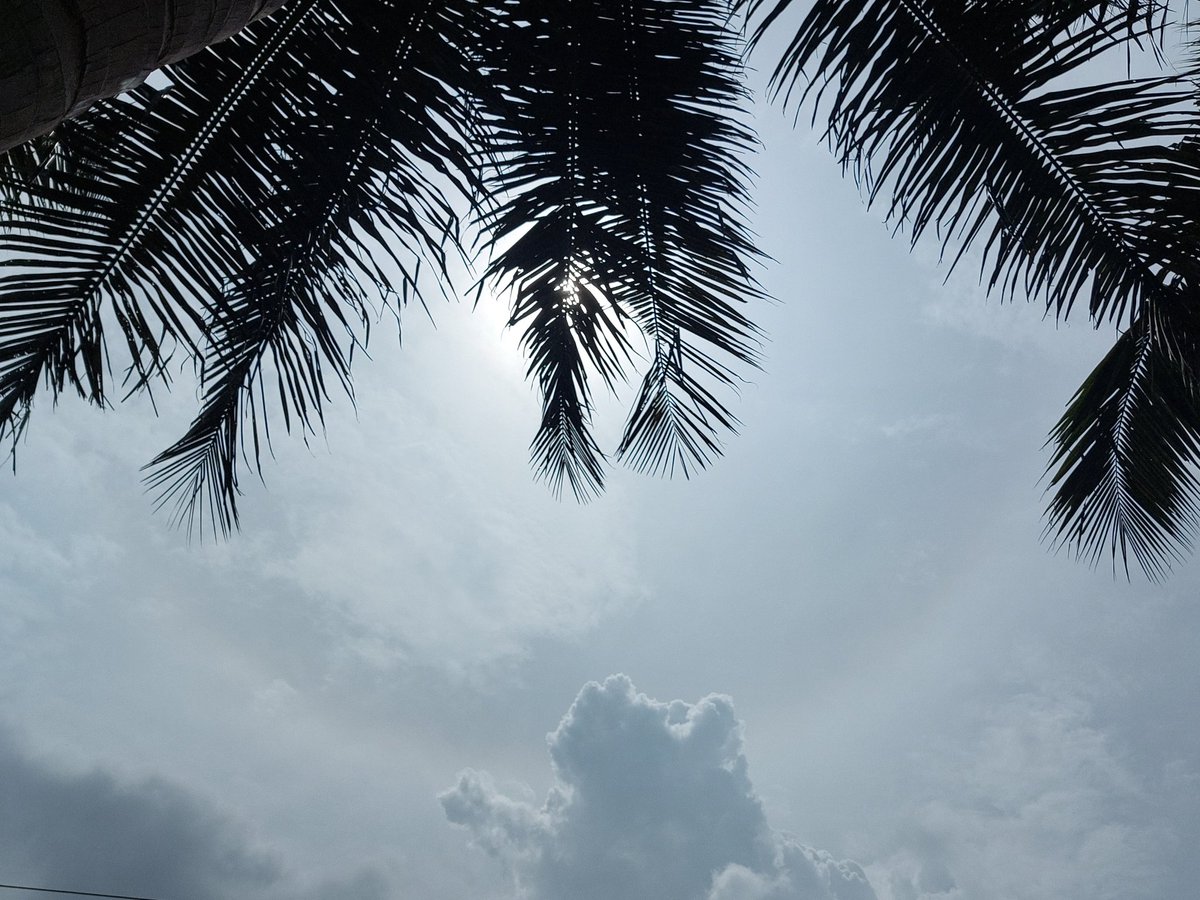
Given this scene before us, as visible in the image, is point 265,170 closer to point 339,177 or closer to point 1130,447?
point 339,177

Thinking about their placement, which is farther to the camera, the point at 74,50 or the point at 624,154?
the point at 624,154

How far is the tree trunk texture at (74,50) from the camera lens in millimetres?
742

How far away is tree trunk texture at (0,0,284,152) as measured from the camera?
74 cm

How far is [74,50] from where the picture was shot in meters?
0.82

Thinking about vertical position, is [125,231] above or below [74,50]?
above

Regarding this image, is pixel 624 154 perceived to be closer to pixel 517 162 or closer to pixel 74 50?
pixel 517 162

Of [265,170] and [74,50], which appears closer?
[74,50]

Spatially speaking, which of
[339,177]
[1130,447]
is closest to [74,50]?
[339,177]

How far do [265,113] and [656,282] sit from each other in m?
1.71

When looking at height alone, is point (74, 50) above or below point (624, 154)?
below

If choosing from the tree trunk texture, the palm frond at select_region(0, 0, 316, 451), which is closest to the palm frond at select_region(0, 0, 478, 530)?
the palm frond at select_region(0, 0, 316, 451)

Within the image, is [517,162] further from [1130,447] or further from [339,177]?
[1130,447]

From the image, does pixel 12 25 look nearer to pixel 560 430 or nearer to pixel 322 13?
pixel 322 13

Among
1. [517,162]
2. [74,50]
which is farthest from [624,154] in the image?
[74,50]
